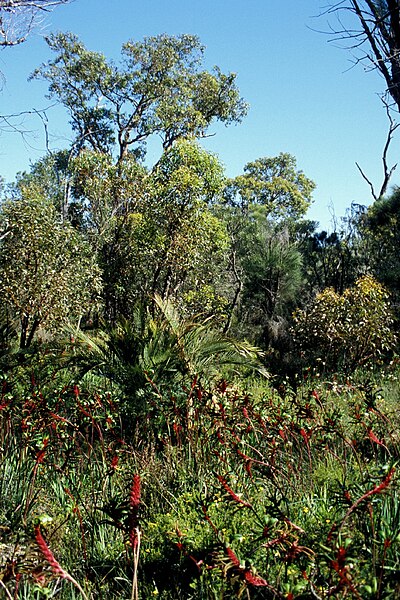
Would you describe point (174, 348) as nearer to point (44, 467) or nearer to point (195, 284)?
point (44, 467)

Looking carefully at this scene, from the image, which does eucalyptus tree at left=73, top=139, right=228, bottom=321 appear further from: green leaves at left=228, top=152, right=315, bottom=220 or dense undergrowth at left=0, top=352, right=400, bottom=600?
green leaves at left=228, top=152, right=315, bottom=220

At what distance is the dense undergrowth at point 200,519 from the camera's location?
7.18 ft

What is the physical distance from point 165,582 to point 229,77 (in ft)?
75.2

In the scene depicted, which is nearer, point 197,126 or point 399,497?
point 399,497

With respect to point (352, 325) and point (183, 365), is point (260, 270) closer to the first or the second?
point (352, 325)

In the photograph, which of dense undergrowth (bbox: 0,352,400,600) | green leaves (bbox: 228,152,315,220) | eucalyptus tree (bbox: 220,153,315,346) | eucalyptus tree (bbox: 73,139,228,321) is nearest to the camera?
dense undergrowth (bbox: 0,352,400,600)

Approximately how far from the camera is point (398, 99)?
236 inches

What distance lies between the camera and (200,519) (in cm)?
324

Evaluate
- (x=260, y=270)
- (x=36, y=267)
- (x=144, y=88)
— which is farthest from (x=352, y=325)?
(x=144, y=88)

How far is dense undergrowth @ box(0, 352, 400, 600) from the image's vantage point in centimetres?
219

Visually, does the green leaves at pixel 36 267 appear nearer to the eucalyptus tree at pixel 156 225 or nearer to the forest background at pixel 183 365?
the forest background at pixel 183 365

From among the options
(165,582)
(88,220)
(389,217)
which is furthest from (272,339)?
(165,582)

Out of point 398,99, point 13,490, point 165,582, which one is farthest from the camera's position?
point 398,99

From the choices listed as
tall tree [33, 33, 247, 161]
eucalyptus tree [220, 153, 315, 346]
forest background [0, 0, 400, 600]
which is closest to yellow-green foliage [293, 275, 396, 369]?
forest background [0, 0, 400, 600]
